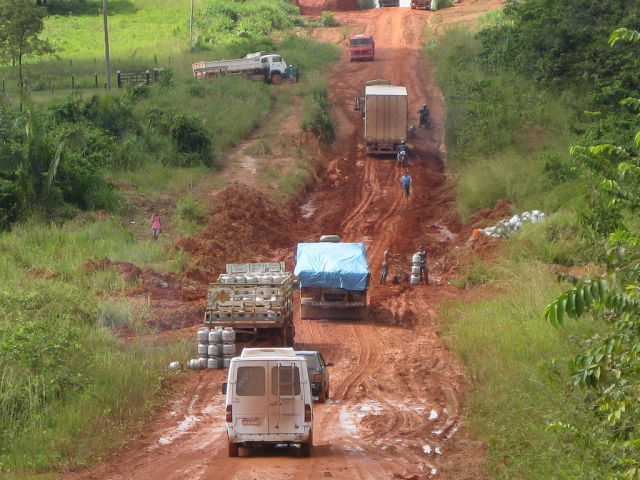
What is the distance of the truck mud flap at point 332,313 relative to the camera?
26672mm

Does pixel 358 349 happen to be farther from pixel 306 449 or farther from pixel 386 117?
pixel 386 117

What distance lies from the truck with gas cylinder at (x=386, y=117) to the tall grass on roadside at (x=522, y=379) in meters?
21.5

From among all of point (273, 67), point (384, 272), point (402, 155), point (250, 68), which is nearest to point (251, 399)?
→ point (384, 272)

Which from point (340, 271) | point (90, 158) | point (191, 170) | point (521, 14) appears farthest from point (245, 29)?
point (340, 271)

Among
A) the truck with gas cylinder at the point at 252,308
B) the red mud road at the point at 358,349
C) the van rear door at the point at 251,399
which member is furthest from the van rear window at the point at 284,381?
the truck with gas cylinder at the point at 252,308

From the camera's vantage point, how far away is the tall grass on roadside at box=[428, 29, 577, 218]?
35344mm

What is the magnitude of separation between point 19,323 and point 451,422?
30.9ft

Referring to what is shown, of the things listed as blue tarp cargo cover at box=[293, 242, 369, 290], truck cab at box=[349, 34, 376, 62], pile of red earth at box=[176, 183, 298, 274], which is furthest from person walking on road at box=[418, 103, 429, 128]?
blue tarp cargo cover at box=[293, 242, 369, 290]

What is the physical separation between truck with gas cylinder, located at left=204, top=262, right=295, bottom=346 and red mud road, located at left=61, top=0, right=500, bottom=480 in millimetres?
1316

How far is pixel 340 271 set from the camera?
1013 inches

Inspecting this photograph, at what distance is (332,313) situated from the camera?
26.8 meters

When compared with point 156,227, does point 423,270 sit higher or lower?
lower

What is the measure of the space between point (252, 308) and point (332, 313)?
5878 mm

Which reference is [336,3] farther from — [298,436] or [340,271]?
[298,436]
